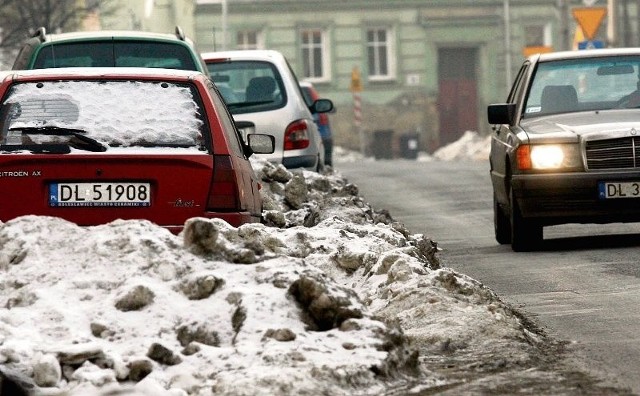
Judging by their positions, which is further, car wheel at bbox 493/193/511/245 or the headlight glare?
car wheel at bbox 493/193/511/245

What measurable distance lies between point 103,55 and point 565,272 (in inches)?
184

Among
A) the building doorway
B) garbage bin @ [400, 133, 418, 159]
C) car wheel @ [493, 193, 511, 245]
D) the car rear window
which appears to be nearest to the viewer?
the car rear window

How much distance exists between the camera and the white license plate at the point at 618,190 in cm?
1430

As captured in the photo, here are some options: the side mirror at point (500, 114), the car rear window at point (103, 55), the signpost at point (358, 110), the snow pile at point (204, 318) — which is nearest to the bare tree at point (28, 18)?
the signpost at point (358, 110)

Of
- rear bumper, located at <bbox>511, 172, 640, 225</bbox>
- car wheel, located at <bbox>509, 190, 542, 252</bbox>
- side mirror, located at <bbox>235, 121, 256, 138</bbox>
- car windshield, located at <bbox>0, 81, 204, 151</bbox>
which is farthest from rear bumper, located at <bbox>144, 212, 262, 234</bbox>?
side mirror, located at <bbox>235, 121, 256, 138</bbox>

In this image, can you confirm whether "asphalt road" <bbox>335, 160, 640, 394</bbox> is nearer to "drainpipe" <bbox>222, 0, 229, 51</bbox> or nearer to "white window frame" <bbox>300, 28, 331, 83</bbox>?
"drainpipe" <bbox>222, 0, 229, 51</bbox>

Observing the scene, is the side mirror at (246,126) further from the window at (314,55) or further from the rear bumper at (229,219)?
the window at (314,55)

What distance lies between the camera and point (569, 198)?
14.3 m

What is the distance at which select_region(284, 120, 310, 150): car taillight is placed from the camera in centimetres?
1853

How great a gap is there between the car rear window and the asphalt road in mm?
2806

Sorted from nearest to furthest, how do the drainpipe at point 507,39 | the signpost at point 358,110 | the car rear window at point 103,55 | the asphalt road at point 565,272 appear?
the asphalt road at point 565,272
the car rear window at point 103,55
the drainpipe at point 507,39
the signpost at point 358,110

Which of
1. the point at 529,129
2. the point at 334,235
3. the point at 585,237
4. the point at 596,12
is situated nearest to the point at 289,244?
the point at 334,235

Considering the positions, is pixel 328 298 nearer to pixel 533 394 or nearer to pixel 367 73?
pixel 533 394

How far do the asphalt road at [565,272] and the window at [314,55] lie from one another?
130 feet
